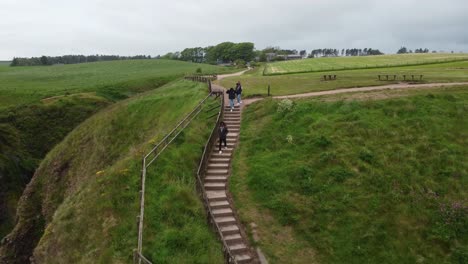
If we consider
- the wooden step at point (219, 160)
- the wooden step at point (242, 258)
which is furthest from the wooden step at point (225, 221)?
the wooden step at point (219, 160)

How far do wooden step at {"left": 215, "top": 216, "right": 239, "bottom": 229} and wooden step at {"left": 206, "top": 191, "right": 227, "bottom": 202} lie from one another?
4.25ft

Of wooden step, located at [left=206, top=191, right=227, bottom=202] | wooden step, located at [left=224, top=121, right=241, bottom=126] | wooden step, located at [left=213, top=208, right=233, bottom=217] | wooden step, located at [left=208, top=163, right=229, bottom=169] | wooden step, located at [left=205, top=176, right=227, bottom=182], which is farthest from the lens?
wooden step, located at [left=224, top=121, right=241, bottom=126]

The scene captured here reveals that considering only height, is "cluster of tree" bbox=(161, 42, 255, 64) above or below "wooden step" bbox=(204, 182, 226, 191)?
above

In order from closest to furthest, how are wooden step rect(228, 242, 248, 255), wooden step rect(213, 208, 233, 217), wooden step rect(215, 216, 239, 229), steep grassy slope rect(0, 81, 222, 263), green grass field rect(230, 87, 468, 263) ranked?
steep grassy slope rect(0, 81, 222, 263)
wooden step rect(228, 242, 248, 255)
green grass field rect(230, 87, 468, 263)
wooden step rect(215, 216, 239, 229)
wooden step rect(213, 208, 233, 217)

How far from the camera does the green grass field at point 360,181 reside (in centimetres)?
1345

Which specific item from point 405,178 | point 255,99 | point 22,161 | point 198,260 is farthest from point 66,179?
point 405,178

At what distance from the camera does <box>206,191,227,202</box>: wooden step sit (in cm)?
1588

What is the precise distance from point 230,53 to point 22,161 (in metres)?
137

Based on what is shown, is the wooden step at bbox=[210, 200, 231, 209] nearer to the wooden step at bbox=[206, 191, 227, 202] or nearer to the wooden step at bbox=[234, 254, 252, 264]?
the wooden step at bbox=[206, 191, 227, 202]

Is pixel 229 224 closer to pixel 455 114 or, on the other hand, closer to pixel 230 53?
pixel 455 114

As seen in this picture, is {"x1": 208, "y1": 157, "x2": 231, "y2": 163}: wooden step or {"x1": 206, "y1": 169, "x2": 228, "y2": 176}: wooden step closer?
{"x1": 206, "y1": 169, "x2": 228, "y2": 176}: wooden step

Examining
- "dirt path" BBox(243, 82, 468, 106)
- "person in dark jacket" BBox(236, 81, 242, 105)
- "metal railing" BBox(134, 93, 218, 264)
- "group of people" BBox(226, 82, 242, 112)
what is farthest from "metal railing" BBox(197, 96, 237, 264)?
"dirt path" BBox(243, 82, 468, 106)

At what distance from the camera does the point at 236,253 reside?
13.1 meters

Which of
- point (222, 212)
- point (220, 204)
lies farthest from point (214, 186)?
point (222, 212)
